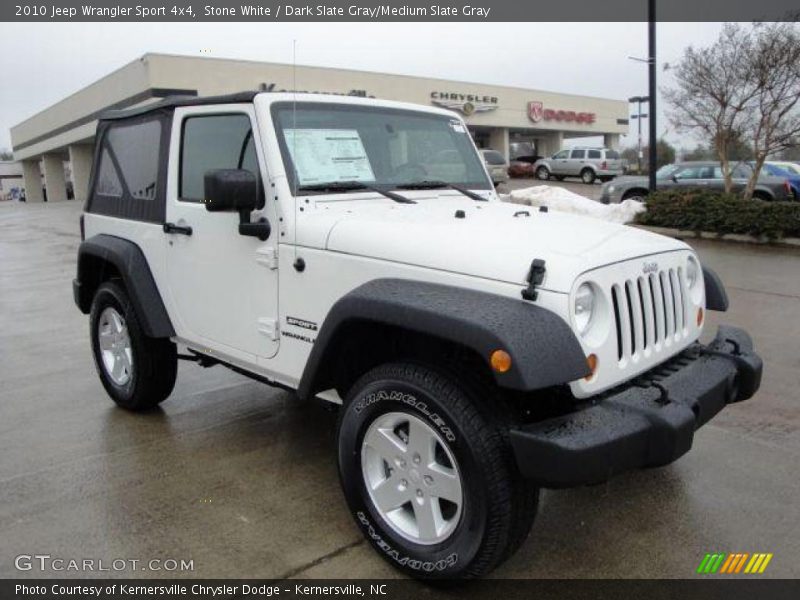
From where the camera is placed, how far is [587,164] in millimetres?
33094

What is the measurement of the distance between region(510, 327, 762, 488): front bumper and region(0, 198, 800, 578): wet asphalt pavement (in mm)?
701

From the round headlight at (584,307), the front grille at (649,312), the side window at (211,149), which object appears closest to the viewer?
the round headlight at (584,307)

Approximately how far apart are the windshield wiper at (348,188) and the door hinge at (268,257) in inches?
12.9

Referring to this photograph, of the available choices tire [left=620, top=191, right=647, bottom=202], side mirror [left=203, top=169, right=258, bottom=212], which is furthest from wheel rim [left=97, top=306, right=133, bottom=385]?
tire [left=620, top=191, right=647, bottom=202]

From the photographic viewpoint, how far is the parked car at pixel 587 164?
1283 inches

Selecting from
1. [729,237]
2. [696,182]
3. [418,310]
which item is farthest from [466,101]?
[418,310]

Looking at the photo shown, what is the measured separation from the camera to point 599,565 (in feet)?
9.72

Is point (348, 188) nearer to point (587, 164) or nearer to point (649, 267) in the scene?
point (649, 267)

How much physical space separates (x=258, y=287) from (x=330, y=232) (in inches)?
24.1

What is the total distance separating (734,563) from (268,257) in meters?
2.50

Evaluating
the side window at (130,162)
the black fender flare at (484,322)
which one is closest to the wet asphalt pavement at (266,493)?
the black fender flare at (484,322)

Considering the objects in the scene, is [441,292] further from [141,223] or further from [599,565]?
[141,223]

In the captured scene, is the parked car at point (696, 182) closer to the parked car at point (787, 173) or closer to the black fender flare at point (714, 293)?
the parked car at point (787, 173)

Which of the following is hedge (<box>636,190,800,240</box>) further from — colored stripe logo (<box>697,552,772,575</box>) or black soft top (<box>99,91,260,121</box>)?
black soft top (<box>99,91,260,121</box>)
